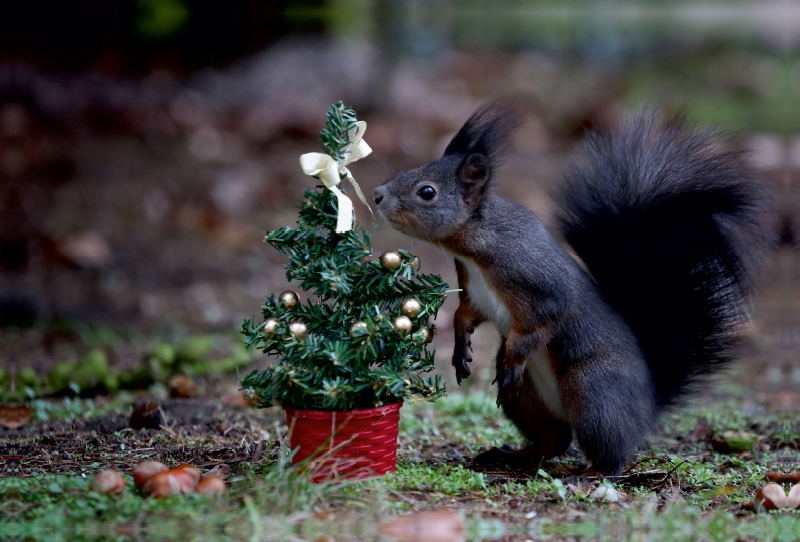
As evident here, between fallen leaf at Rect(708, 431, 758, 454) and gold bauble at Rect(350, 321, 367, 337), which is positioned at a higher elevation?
gold bauble at Rect(350, 321, 367, 337)

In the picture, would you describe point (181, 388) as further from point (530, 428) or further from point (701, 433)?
point (701, 433)

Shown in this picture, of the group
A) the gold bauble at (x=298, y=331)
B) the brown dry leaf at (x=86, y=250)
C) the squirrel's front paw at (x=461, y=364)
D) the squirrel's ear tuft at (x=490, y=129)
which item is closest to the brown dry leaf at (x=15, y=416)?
the gold bauble at (x=298, y=331)

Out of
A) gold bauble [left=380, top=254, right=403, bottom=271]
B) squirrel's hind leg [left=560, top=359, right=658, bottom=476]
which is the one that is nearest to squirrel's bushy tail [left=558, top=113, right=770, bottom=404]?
squirrel's hind leg [left=560, top=359, right=658, bottom=476]

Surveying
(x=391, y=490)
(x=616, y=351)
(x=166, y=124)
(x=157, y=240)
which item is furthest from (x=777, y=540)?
(x=166, y=124)

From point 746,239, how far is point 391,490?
1510 mm

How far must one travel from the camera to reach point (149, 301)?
5.69 meters

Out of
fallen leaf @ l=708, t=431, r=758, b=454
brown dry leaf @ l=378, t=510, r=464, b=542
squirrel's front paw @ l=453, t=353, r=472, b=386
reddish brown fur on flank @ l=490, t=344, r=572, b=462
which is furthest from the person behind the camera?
fallen leaf @ l=708, t=431, r=758, b=454

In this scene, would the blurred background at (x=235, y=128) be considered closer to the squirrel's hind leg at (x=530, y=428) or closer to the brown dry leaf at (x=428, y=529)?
the squirrel's hind leg at (x=530, y=428)

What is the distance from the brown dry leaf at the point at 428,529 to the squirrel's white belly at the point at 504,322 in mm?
715

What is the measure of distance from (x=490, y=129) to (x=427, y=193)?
0.30 m

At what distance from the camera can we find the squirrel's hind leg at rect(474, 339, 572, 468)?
298 cm

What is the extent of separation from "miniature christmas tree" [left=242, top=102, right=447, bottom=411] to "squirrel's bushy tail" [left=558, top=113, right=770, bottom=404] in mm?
749

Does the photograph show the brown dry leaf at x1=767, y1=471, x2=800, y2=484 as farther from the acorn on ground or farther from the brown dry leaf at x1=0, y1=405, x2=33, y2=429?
the brown dry leaf at x1=0, y1=405, x2=33, y2=429

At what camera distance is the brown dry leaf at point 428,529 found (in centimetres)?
216
